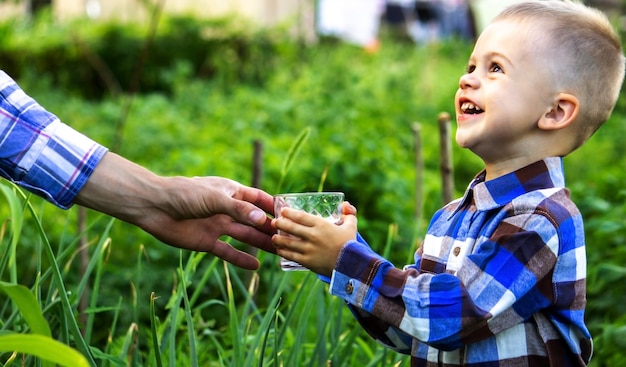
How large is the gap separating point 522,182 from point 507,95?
170 millimetres

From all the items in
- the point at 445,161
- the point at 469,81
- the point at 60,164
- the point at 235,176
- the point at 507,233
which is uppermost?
the point at 469,81

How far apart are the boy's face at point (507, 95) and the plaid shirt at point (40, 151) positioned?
2.49 feet

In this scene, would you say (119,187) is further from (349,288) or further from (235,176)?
(235,176)

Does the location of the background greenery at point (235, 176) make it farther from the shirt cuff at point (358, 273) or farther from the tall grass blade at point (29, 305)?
the shirt cuff at point (358, 273)

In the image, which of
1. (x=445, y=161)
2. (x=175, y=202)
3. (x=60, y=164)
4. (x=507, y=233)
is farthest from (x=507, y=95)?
(x=445, y=161)

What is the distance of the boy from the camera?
1.81m

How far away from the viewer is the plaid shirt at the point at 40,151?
202 cm

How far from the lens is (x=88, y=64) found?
10930 millimetres

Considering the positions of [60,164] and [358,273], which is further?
[60,164]

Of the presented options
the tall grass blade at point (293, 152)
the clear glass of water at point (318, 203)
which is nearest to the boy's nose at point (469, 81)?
the clear glass of water at point (318, 203)

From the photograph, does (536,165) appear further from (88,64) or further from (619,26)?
(88,64)

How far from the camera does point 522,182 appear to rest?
6.41 feet

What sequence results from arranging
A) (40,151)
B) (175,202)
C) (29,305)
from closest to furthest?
(29,305) < (40,151) < (175,202)

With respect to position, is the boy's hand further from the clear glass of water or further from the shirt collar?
the shirt collar
